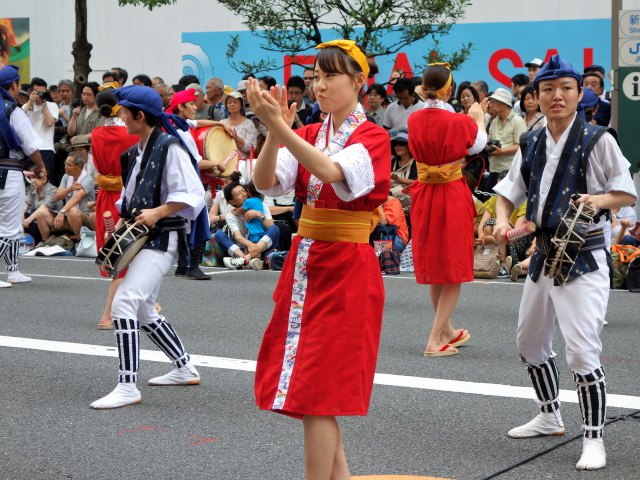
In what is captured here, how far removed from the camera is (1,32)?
2372 centimetres

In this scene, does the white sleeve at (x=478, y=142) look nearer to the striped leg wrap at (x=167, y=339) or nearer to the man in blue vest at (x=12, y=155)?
the striped leg wrap at (x=167, y=339)

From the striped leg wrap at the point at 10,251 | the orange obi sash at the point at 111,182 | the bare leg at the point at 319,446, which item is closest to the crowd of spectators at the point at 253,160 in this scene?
the striped leg wrap at the point at 10,251

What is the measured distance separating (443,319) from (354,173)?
4284 mm

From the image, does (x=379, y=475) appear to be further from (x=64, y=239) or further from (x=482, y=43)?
(x=482, y=43)

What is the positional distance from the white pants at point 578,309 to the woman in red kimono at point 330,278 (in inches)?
48.8

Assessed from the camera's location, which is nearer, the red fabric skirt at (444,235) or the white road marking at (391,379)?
the white road marking at (391,379)

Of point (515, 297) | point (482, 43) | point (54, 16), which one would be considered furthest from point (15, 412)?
point (54, 16)

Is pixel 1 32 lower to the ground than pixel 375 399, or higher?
higher

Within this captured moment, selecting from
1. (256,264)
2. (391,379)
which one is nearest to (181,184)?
(391,379)

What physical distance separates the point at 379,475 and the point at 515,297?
6366 mm

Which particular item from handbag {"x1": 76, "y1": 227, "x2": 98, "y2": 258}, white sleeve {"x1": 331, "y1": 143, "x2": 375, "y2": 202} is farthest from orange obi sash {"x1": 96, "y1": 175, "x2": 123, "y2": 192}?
handbag {"x1": 76, "y1": 227, "x2": 98, "y2": 258}

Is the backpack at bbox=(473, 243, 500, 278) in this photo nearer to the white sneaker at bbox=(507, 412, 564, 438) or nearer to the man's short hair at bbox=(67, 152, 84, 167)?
the man's short hair at bbox=(67, 152, 84, 167)

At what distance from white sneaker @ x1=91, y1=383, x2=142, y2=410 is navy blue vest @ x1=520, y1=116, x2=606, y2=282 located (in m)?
2.55

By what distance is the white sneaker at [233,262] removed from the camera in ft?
46.2
